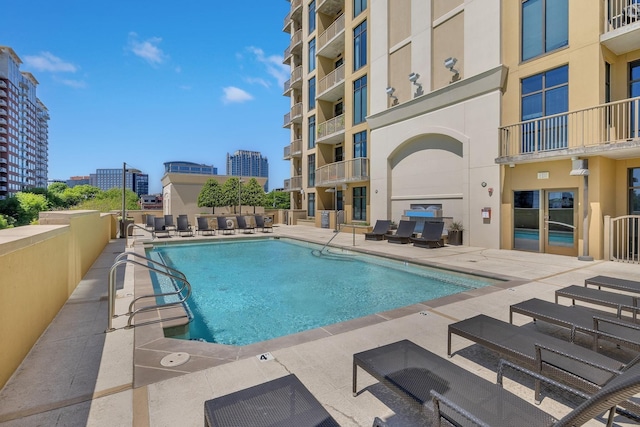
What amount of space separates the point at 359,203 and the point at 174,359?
1718cm

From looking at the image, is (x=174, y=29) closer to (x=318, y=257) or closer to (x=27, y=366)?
(x=318, y=257)

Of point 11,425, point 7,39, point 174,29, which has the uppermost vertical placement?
point 7,39

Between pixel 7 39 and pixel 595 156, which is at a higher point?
pixel 7 39

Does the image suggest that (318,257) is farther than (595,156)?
Yes

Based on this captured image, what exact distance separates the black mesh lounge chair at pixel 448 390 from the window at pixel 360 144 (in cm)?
1729

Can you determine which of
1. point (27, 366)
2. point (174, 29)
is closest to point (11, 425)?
point (27, 366)

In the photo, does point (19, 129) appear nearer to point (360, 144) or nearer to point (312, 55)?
point (312, 55)

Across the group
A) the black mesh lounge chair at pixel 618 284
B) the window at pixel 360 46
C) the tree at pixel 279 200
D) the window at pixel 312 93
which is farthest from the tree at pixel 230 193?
the tree at pixel 279 200

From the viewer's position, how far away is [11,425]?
7.63ft

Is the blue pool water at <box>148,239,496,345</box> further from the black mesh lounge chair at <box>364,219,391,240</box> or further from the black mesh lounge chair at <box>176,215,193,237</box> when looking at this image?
the black mesh lounge chair at <box>176,215,193,237</box>

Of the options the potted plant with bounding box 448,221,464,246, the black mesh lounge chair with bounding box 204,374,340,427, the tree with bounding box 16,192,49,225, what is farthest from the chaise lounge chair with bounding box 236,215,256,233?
the tree with bounding box 16,192,49,225

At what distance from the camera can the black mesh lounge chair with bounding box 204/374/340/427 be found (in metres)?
1.80

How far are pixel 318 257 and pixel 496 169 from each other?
24.6 ft

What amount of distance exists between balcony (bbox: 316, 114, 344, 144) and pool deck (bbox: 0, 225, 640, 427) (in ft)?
59.1
